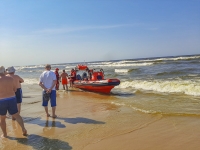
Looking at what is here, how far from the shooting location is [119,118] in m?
6.38

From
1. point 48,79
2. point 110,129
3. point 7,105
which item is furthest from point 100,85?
point 7,105

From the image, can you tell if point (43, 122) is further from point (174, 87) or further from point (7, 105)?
point (174, 87)

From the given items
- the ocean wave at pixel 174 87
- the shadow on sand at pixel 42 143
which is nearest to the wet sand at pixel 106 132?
the shadow on sand at pixel 42 143

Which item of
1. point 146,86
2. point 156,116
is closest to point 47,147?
point 156,116

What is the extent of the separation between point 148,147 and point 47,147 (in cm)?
197

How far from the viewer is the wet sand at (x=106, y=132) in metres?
4.37

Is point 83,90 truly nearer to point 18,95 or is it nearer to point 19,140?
point 18,95

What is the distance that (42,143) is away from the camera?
4586 millimetres

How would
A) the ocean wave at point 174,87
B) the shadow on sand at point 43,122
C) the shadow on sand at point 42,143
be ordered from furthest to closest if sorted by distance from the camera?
1. the ocean wave at point 174,87
2. the shadow on sand at point 43,122
3. the shadow on sand at point 42,143

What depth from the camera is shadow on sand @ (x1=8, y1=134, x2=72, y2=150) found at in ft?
14.3

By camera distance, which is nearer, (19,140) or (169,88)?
(19,140)

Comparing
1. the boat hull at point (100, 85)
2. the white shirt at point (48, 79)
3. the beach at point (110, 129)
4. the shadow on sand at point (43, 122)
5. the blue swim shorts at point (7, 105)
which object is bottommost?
the beach at point (110, 129)

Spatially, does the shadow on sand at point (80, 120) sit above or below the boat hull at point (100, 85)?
below

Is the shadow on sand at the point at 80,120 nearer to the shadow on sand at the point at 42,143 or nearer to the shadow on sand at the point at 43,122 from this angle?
the shadow on sand at the point at 43,122
